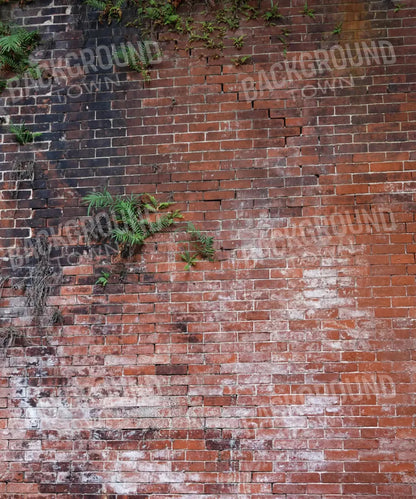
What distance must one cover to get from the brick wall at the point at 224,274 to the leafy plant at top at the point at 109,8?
8 cm

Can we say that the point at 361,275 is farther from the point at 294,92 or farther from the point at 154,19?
the point at 154,19

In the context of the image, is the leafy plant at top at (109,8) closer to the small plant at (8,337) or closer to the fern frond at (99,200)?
the fern frond at (99,200)

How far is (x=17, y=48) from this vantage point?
407 centimetres

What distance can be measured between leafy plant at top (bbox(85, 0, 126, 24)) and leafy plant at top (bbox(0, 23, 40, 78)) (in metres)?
0.54

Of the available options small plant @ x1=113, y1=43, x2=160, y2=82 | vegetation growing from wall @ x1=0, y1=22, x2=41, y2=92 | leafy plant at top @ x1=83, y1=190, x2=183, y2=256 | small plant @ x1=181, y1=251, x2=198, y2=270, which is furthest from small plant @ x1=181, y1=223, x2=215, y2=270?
vegetation growing from wall @ x1=0, y1=22, x2=41, y2=92

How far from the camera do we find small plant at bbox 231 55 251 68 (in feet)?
13.0

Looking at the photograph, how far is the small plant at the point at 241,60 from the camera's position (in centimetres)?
395

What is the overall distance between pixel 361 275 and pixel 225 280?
976 millimetres

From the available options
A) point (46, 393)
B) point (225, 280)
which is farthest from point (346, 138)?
point (46, 393)

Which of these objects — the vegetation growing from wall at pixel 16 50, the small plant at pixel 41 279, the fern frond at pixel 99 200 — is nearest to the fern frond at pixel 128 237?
the fern frond at pixel 99 200

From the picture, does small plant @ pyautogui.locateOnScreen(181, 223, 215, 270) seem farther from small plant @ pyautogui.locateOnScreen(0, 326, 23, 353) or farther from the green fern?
small plant @ pyautogui.locateOnScreen(0, 326, 23, 353)

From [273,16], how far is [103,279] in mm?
2441

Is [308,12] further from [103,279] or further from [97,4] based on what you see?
[103,279]

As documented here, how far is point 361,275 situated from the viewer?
363 centimetres
